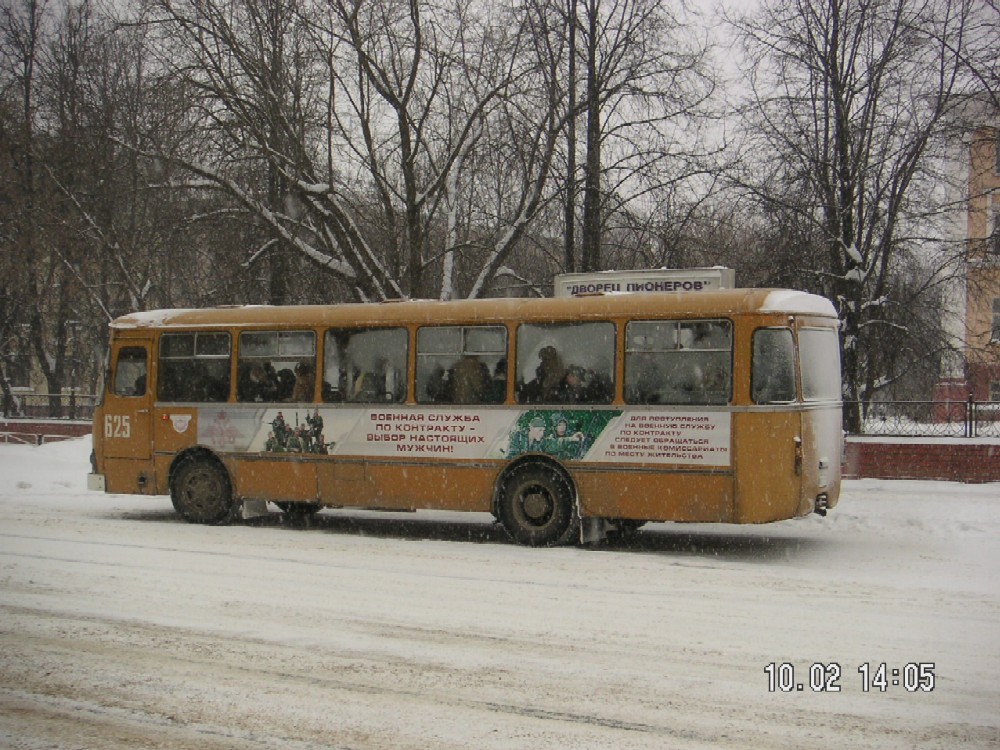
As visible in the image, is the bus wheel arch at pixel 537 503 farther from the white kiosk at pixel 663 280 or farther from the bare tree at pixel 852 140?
the bare tree at pixel 852 140

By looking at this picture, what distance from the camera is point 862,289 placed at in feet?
90.6

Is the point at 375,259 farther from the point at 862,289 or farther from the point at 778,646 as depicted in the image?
the point at 778,646

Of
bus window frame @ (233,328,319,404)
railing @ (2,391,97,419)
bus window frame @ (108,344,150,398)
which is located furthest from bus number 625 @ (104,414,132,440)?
railing @ (2,391,97,419)

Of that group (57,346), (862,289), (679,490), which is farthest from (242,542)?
(57,346)

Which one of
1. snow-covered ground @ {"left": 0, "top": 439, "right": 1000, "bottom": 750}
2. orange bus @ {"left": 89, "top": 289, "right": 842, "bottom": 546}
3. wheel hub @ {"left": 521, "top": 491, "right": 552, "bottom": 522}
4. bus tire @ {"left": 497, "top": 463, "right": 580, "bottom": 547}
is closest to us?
snow-covered ground @ {"left": 0, "top": 439, "right": 1000, "bottom": 750}

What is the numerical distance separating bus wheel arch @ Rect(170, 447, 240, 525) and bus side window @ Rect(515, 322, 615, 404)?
4.45 m

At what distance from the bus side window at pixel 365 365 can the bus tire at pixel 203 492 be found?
6.58ft

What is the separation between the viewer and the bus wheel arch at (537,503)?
14.0 metres

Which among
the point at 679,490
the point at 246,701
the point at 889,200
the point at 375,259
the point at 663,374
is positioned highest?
the point at 889,200

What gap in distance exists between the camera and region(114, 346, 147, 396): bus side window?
16781 mm

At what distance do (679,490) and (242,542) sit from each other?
501 centimetres

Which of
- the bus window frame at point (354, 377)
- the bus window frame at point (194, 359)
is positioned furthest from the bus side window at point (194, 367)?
the bus window frame at point (354, 377)

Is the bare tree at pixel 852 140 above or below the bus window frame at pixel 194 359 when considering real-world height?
above
